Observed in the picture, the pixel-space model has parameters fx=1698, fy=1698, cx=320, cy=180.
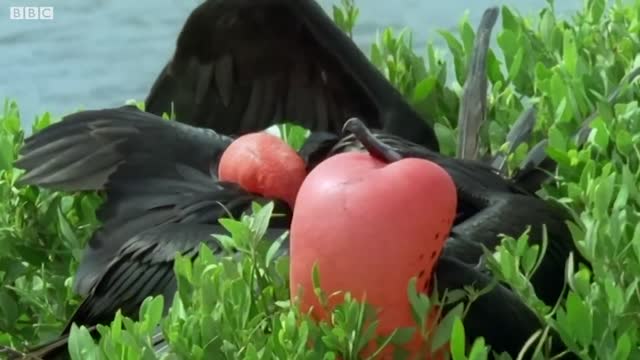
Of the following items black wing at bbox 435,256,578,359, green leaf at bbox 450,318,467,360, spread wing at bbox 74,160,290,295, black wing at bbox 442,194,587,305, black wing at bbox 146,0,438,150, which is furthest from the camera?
black wing at bbox 146,0,438,150

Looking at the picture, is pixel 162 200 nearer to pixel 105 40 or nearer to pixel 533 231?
pixel 533 231

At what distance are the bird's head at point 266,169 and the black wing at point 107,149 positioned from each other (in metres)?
0.14

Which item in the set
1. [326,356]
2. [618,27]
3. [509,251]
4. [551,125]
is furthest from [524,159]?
[326,356]

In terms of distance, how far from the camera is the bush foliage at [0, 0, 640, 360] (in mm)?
1595

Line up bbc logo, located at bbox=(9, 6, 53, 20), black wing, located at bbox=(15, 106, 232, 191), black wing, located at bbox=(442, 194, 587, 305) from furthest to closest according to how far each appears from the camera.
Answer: bbc logo, located at bbox=(9, 6, 53, 20) → black wing, located at bbox=(15, 106, 232, 191) → black wing, located at bbox=(442, 194, 587, 305)

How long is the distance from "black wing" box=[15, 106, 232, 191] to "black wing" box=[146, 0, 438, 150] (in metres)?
0.22

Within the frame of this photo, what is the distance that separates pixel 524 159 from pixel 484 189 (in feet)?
0.47

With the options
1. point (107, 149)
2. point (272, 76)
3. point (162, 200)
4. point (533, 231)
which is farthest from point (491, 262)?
point (272, 76)

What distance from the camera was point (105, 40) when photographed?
445cm

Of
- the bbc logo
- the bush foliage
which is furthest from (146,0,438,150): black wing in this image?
the bbc logo

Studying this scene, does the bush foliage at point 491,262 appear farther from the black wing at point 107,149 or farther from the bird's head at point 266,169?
the bird's head at point 266,169

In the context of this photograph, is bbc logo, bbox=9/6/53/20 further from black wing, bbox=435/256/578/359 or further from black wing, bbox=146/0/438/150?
black wing, bbox=435/256/578/359

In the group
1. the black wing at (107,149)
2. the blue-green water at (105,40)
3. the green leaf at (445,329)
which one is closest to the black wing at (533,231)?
the green leaf at (445,329)

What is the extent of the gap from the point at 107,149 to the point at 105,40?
212 cm
